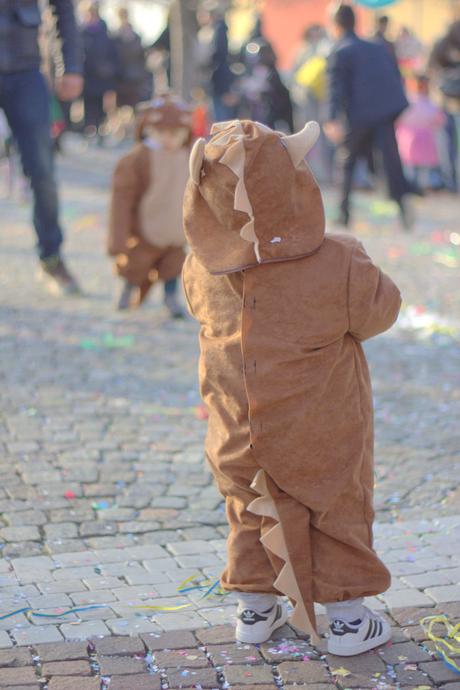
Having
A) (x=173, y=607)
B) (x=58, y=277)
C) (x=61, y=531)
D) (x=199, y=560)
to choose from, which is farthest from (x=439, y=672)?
(x=58, y=277)

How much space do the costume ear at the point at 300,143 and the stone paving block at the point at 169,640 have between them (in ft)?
4.34

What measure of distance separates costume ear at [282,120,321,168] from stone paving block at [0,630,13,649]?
1.48m

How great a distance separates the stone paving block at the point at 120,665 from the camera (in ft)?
10.6

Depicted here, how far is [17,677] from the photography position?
10.4 feet

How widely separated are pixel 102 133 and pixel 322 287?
19.1 meters

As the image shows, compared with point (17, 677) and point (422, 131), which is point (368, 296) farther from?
point (422, 131)

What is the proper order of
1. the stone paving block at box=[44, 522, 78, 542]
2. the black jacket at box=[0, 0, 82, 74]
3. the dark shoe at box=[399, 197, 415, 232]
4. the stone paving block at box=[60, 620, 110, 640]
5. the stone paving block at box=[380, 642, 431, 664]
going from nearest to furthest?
1. the stone paving block at box=[380, 642, 431, 664]
2. the stone paving block at box=[60, 620, 110, 640]
3. the stone paving block at box=[44, 522, 78, 542]
4. the black jacket at box=[0, 0, 82, 74]
5. the dark shoe at box=[399, 197, 415, 232]

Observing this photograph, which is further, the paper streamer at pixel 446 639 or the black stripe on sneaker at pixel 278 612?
the black stripe on sneaker at pixel 278 612

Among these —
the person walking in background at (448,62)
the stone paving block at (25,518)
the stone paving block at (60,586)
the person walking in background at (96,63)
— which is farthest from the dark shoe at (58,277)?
the person walking in background at (96,63)

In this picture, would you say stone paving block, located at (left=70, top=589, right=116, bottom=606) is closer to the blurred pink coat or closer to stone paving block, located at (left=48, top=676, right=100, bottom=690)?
stone paving block, located at (left=48, top=676, right=100, bottom=690)

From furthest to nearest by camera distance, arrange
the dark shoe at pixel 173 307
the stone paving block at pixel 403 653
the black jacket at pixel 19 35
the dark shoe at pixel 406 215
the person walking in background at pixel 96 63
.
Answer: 1. the person walking in background at pixel 96 63
2. the dark shoe at pixel 406 215
3. the dark shoe at pixel 173 307
4. the black jacket at pixel 19 35
5. the stone paving block at pixel 403 653

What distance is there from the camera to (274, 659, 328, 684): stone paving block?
3.22 metres

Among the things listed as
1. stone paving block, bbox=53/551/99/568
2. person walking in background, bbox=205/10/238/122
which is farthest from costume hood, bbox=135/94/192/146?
person walking in background, bbox=205/10/238/122

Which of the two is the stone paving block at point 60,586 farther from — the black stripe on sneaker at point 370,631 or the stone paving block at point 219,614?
the black stripe on sneaker at point 370,631
